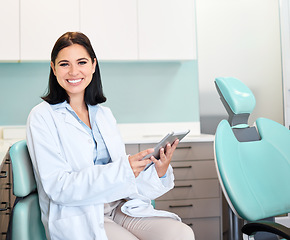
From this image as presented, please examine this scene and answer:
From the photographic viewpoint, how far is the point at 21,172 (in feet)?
4.63

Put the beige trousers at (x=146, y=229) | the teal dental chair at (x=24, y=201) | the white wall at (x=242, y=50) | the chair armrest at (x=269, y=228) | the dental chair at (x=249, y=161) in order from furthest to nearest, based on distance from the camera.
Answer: the white wall at (x=242, y=50)
the dental chair at (x=249, y=161)
the beige trousers at (x=146, y=229)
the teal dental chair at (x=24, y=201)
the chair armrest at (x=269, y=228)

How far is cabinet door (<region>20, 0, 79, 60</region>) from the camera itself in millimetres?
3137

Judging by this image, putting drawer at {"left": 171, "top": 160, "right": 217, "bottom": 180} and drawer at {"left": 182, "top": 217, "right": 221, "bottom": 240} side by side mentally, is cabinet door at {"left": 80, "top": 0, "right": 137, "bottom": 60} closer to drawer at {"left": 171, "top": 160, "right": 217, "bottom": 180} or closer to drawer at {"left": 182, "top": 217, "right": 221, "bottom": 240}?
drawer at {"left": 171, "top": 160, "right": 217, "bottom": 180}

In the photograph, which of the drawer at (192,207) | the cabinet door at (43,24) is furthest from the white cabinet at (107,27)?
the drawer at (192,207)

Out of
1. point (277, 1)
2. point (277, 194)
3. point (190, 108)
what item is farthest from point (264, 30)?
point (277, 194)

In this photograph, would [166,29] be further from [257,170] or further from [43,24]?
[257,170]

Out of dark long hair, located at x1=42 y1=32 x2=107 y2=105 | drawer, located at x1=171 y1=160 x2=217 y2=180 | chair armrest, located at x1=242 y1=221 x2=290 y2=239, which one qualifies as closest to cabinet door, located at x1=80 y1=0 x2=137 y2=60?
drawer, located at x1=171 y1=160 x2=217 y2=180

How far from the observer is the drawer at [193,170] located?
2990 mm

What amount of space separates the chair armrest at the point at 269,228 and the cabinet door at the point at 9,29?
2.44 meters

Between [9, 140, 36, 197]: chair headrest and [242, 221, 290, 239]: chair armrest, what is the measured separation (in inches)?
32.2

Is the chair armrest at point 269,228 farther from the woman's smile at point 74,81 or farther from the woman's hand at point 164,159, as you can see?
the woman's smile at point 74,81

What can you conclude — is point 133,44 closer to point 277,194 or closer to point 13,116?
point 13,116

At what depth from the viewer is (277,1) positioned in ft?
12.5

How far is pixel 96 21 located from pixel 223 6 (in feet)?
4.26
